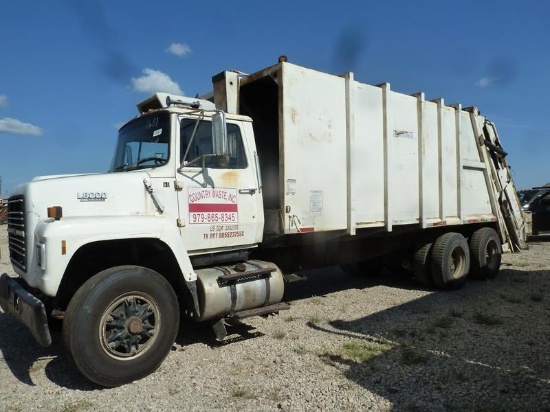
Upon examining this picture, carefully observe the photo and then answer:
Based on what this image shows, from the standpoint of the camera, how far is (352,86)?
6367 mm

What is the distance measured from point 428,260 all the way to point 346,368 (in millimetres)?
4240

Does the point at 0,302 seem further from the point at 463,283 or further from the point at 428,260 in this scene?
the point at 463,283

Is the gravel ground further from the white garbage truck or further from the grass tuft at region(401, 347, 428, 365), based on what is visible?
the white garbage truck

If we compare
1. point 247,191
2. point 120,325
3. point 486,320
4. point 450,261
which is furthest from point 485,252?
point 120,325

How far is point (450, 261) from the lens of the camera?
8.09m

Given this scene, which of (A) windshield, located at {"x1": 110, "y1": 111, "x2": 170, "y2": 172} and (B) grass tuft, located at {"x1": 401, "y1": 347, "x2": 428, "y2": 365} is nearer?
(B) grass tuft, located at {"x1": 401, "y1": 347, "x2": 428, "y2": 365}

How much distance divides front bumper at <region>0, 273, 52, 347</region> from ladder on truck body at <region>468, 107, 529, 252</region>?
26.8 ft

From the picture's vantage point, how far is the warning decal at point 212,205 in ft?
16.4

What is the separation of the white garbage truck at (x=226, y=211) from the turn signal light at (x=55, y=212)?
0.26 feet

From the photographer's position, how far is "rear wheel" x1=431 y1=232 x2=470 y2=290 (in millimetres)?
7918

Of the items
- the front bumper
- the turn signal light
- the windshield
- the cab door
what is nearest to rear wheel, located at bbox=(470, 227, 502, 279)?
the cab door

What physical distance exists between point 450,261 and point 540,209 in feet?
31.8

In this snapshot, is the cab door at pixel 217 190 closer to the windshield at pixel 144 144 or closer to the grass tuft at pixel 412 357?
the windshield at pixel 144 144

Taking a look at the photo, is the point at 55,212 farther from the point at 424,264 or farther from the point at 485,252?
the point at 485,252
